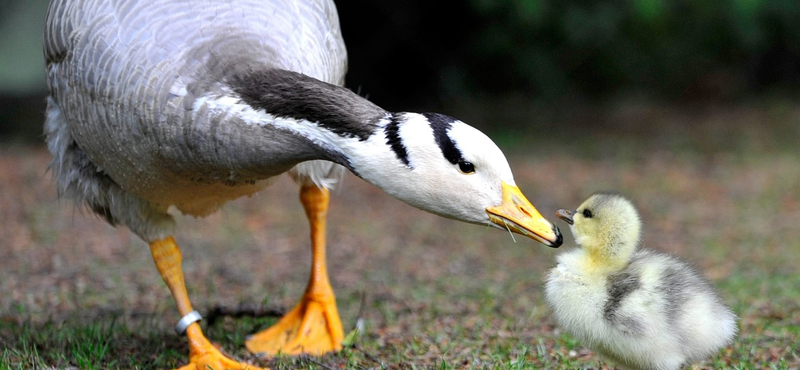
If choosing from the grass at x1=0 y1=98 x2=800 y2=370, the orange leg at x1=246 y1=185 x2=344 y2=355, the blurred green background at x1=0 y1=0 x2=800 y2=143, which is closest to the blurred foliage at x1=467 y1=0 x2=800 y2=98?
the blurred green background at x1=0 y1=0 x2=800 y2=143

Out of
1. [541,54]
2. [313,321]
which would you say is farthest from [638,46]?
[313,321]

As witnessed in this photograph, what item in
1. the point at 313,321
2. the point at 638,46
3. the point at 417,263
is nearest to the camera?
the point at 313,321

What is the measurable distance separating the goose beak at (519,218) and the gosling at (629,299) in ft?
1.95

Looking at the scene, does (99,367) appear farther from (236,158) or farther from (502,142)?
(502,142)

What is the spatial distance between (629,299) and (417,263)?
12.1 feet

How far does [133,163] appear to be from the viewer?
383cm

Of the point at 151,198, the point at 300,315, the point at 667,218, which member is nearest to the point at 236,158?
the point at 151,198

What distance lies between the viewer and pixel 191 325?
447 cm

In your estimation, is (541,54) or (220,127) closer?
(220,127)

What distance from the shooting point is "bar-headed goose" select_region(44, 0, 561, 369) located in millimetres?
3127

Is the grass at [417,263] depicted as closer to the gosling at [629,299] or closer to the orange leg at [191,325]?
the orange leg at [191,325]

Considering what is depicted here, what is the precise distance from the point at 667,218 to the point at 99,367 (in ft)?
19.2

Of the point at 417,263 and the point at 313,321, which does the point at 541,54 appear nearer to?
the point at 417,263

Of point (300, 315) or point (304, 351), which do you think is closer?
point (304, 351)
